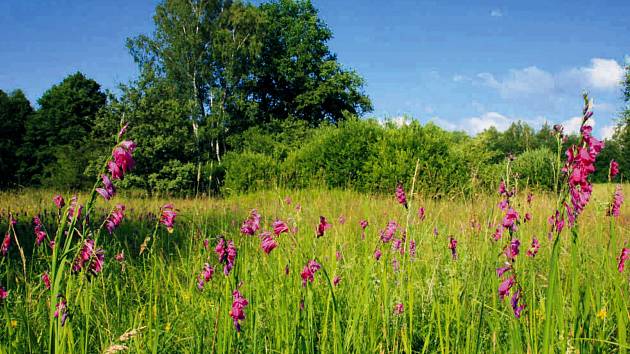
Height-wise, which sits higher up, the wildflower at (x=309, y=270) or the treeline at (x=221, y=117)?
the treeline at (x=221, y=117)

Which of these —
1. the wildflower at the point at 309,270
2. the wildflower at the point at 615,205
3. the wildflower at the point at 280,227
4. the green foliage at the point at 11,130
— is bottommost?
the wildflower at the point at 309,270

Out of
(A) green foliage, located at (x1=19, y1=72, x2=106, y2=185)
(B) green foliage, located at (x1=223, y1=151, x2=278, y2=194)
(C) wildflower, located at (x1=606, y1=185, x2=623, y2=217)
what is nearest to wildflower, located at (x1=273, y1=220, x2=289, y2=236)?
(C) wildflower, located at (x1=606, y1=185, x2=623, y2=217)

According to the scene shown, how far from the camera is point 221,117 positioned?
1211 inches

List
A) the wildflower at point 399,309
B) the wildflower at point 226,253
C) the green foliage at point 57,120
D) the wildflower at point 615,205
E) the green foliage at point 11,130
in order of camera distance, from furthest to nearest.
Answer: the green foliage at point 57,120 < the green foliage at point 11,130 < the wildflower at point 399,309 < the wildflower at point 615,205 < the wildflower at point 226,253

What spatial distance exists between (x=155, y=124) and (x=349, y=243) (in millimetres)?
16267

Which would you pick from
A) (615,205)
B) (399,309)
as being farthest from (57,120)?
(615,205)

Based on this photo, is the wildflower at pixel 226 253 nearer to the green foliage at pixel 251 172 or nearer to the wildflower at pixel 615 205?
the wildflower at pixel 615 205

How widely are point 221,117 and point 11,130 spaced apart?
1438 centimetres

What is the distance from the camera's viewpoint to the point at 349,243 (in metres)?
4.84

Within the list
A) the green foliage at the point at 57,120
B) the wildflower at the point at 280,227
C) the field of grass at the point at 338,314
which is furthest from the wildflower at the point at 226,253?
the green foliage at the point at 57,120

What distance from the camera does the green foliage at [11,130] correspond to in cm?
2823

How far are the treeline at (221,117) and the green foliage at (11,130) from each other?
0.09 m

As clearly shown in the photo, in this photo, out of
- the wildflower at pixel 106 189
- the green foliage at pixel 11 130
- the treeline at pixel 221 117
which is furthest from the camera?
the green foliage at pixel 11 130

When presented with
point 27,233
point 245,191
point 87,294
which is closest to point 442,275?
point 87,294
